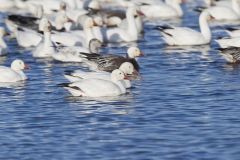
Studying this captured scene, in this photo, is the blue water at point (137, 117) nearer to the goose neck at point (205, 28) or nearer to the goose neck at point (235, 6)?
the goose neck at point (205, 28)

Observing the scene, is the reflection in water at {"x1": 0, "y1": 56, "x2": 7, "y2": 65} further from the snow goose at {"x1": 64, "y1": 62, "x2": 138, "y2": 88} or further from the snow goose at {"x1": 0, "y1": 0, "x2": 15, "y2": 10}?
the snow goose at {"x1": 0, "y1": 0, "x2": 15, "y2": 10}

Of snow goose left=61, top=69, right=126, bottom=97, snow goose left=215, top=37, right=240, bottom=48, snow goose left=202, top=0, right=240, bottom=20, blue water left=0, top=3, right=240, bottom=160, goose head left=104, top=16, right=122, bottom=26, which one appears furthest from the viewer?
snow goose left=202, top=0, right=240, bottom=20

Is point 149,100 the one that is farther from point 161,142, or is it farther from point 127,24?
point 127,24

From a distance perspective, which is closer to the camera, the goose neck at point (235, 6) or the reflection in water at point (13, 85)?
the reflection in water at point (13, 85)

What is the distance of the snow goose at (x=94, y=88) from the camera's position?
63.8ft

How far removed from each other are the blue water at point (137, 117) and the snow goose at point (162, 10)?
30.5ft

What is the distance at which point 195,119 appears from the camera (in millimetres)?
17781

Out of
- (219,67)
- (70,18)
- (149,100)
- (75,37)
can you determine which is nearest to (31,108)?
(149,100)

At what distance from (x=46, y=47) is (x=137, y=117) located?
805 cm

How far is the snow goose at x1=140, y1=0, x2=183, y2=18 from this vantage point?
33.6 meters

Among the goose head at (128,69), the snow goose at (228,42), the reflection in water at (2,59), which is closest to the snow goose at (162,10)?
the snow goose at (228,42)

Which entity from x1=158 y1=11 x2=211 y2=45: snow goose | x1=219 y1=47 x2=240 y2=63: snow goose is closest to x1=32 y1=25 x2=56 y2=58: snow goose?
x1=158 y1=11 x2=211 y2=45: snow goose

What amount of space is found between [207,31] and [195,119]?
1013 centimetres

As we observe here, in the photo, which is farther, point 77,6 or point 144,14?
point 77,6
